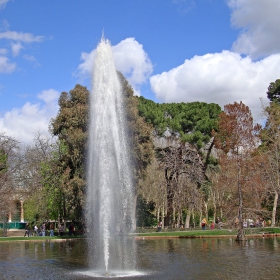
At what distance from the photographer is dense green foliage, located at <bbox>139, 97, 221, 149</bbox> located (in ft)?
148

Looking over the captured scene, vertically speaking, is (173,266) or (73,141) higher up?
(73,141)

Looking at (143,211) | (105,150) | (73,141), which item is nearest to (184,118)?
(143,211)

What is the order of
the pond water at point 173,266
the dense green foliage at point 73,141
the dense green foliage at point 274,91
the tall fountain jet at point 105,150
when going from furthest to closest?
the dense green foliage at point 274,91
the dense green foliage at point 73,141
the tall fountain jet at point 105,150
the pond water at point 173,266

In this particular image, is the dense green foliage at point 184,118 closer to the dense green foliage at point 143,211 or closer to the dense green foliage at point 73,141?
the dense green foliage at point 143,211

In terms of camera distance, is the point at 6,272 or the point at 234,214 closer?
the point at 6,272

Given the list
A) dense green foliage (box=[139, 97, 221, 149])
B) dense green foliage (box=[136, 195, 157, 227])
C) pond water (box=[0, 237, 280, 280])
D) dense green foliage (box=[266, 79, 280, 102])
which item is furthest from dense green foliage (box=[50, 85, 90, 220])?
dense green foliage (box=[266, 79, 280, 102])

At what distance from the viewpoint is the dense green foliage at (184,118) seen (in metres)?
45.2

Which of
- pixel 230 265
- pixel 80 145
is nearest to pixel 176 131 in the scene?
pixel 80 145

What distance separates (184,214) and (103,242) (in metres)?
43.8

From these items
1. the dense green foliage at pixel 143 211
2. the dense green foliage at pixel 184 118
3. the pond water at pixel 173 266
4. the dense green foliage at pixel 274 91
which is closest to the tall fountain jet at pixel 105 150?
the pond water at pixel 173 266

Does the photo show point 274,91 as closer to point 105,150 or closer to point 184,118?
point 184,118

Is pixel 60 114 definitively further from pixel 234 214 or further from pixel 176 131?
pixel 234 214

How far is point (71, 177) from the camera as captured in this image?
121 ft

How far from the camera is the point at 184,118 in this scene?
46.6 m
